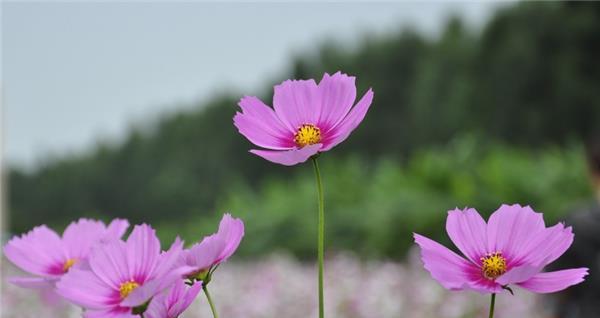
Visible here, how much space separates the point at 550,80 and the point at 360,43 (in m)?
12.1

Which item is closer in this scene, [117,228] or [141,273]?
[141,273]

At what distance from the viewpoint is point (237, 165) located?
32094 millimetres

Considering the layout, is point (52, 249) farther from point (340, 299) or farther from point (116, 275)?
point (340, 299)

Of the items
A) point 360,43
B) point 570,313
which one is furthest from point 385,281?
point 360,43

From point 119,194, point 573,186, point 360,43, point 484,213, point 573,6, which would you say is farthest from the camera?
point 360,43

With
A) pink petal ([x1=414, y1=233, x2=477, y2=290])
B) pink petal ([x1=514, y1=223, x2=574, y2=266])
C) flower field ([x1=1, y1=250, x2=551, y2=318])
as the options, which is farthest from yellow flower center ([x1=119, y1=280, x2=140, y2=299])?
flower field ([x1=1, y1=250, x2=551, y2=318])

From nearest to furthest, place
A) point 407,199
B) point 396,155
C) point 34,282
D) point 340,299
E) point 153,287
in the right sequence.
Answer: point 153,287 < point 34,282 < point 340,299 < point 407,199 < point 396,155

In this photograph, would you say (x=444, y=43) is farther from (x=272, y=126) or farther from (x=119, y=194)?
(x=272, y=126)

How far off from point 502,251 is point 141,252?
1.16 ft

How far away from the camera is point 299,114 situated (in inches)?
38.4

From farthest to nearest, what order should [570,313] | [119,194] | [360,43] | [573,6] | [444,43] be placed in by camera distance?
1. [360,43]
2. [119,194]
3. [444,43]
4. [573,6]
5. [570,313]

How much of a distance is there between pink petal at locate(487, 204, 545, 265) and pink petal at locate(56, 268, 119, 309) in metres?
0.38

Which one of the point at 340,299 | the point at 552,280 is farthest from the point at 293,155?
the point at 340,299

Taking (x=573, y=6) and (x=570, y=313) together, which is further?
(x=573, y=6)
